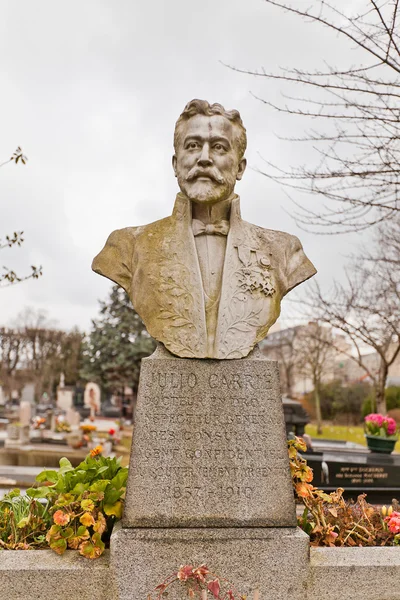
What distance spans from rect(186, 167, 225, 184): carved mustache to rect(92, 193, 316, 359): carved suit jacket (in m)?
0.24

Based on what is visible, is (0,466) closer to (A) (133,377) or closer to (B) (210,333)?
(B) (210,333)

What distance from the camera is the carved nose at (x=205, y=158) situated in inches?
145

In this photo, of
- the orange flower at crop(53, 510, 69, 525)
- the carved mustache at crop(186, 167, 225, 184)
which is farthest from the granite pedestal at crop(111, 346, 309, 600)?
the carved mustache at crop(186, 167, 225, 184)

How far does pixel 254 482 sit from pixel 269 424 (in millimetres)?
386

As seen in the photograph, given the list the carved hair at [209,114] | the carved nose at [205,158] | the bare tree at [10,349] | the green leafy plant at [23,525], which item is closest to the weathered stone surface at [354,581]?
the green leafy plant at [23,525]

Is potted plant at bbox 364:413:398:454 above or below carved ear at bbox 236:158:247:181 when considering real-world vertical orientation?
below

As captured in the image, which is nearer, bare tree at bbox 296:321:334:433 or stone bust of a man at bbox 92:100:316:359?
stone bust of a man at bbox 92:100:316:359

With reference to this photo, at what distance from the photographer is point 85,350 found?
103 feet

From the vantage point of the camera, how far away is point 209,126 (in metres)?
3.77

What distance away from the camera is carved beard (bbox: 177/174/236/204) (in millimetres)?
3732

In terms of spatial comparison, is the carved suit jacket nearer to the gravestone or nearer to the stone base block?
the gravestone

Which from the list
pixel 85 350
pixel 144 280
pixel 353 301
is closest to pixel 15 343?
pixel 85 350

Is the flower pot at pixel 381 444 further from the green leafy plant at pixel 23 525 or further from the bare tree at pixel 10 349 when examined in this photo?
the bare tree at pixel 10 349

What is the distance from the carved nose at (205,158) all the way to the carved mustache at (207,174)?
1.6 inches
